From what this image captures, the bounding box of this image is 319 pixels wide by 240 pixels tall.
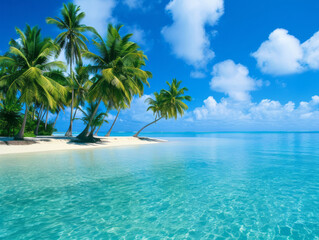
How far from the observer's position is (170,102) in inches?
1260

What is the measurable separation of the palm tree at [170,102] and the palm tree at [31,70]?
18.3 meters

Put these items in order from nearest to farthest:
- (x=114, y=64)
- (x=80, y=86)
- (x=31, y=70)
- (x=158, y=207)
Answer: (x=158, y=207) → (x=31, y=70) → (x=114, y=64) → (x=80, y=86)

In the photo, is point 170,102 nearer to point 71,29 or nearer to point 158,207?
point 71,29

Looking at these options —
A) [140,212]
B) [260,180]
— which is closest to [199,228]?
[140,212]

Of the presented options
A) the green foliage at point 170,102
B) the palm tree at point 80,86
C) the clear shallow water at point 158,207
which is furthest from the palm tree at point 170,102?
the clear shallow water at point 158,207

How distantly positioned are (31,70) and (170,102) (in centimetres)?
2130

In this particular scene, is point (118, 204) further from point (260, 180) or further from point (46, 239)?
point (260, 180)

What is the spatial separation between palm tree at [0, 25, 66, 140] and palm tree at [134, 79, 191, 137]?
18277 millimetres

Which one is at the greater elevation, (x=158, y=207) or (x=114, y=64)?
(x=114, y=64)

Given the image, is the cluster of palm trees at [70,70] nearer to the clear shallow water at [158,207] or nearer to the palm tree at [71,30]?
the palm tree at [71,30]

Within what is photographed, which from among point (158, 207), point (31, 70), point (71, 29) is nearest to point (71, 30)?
point (71, 29)

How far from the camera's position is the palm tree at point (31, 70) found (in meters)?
14.5

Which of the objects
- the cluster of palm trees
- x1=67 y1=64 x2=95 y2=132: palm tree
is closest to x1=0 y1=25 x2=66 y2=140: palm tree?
the cluster of palm trees

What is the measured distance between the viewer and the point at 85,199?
447cm
